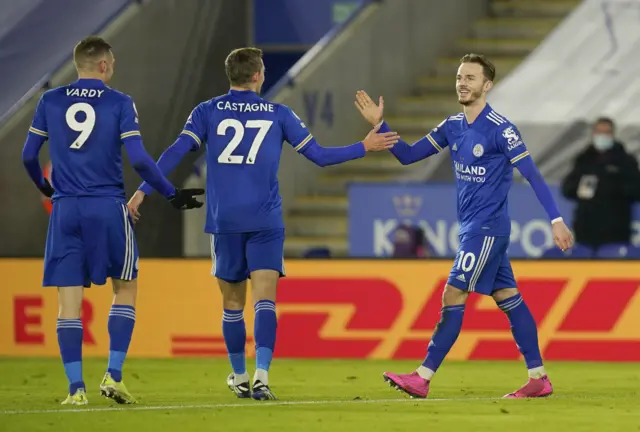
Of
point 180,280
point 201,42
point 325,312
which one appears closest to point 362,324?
point 325,312

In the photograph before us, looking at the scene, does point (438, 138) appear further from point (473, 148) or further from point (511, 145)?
point (511, 145)

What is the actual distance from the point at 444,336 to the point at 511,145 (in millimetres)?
1072

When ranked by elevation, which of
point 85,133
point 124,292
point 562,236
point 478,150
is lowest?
point 124,292

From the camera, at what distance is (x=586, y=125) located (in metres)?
14.8

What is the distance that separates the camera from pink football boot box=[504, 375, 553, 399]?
872cm

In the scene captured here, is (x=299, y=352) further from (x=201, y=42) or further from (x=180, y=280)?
(x=201, y=42)

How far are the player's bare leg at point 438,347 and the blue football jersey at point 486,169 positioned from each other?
377 millimetres

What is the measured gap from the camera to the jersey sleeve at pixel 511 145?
8.51 meters

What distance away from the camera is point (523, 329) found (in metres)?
8.84

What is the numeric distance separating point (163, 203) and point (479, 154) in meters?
7.02

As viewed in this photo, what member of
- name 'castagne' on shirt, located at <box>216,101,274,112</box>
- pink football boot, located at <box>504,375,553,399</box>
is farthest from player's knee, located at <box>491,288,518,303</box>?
name 'castagne' on shirt, located at <box>216,101,274,112</box>

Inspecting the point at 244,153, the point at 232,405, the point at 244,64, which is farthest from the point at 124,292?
the point at 244,64

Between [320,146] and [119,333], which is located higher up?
[320,146]

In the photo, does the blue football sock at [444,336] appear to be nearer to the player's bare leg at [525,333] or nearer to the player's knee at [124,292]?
the player's bare leg at [525,333]
